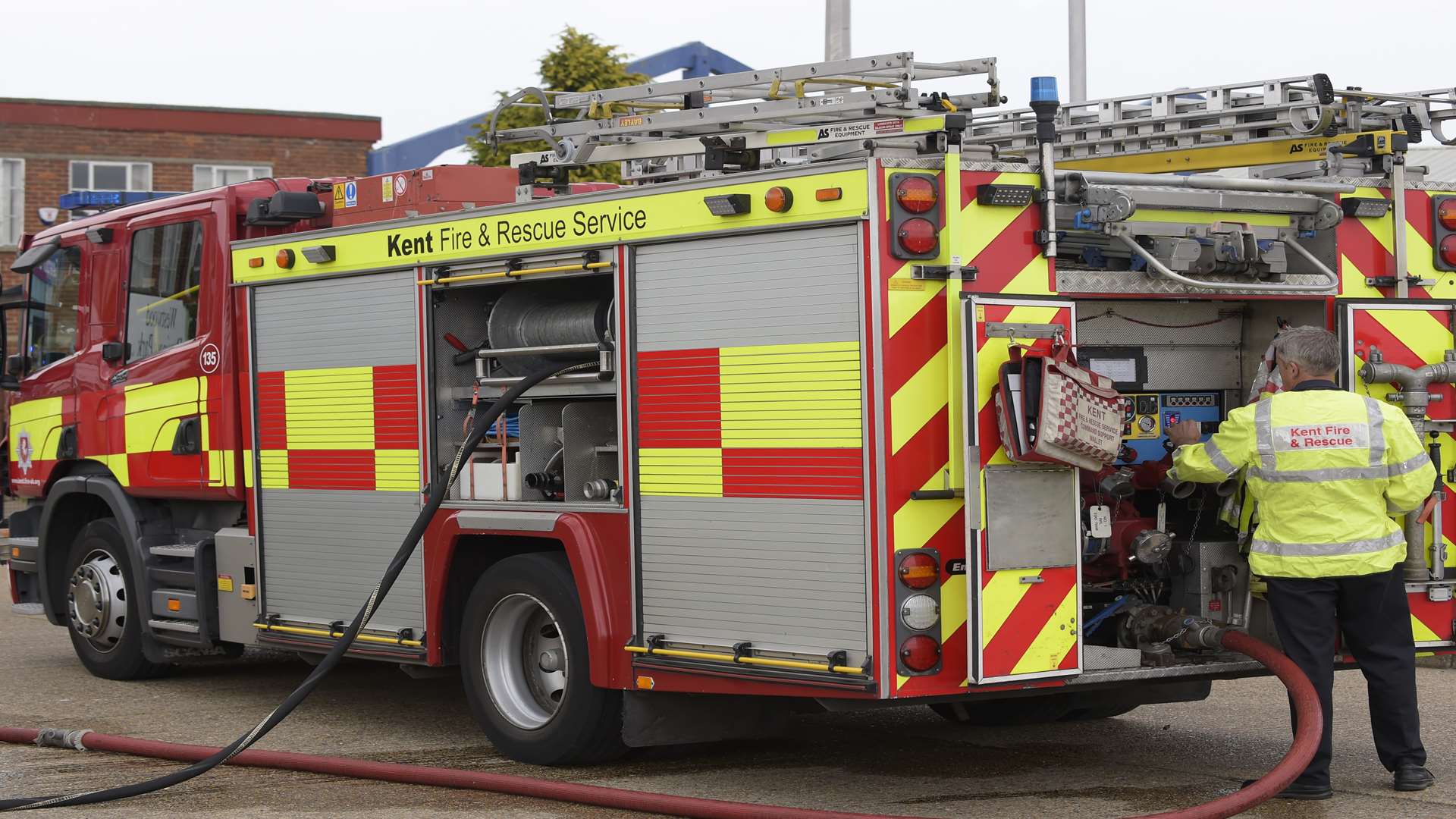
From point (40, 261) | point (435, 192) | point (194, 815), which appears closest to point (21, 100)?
point (40, 261)

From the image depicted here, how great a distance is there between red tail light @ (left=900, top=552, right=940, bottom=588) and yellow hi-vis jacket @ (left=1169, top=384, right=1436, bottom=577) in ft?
3.75

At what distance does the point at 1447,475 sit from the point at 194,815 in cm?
470

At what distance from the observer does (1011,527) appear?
602 centimetres

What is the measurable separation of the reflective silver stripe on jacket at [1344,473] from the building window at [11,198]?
28.1m

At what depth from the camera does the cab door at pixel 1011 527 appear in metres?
5.97

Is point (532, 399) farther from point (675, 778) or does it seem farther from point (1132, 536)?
point (1132, 536)

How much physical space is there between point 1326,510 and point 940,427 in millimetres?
1415

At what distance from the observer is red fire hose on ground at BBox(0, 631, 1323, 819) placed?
5.75 meters

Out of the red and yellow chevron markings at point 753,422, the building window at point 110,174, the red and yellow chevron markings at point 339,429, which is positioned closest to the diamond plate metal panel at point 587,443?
the red and yellow chevron markings at point 753,422

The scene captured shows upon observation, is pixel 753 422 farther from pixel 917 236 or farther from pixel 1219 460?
pixel 1219 460

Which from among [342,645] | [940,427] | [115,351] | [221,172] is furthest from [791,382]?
[221,172]

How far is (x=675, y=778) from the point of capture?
23.0 feet

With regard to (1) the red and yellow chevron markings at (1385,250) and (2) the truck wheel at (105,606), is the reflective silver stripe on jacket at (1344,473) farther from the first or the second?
(2) the truck wheel at (105,606)

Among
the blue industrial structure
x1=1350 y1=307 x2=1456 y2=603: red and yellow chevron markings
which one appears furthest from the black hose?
the blue industrial structure
